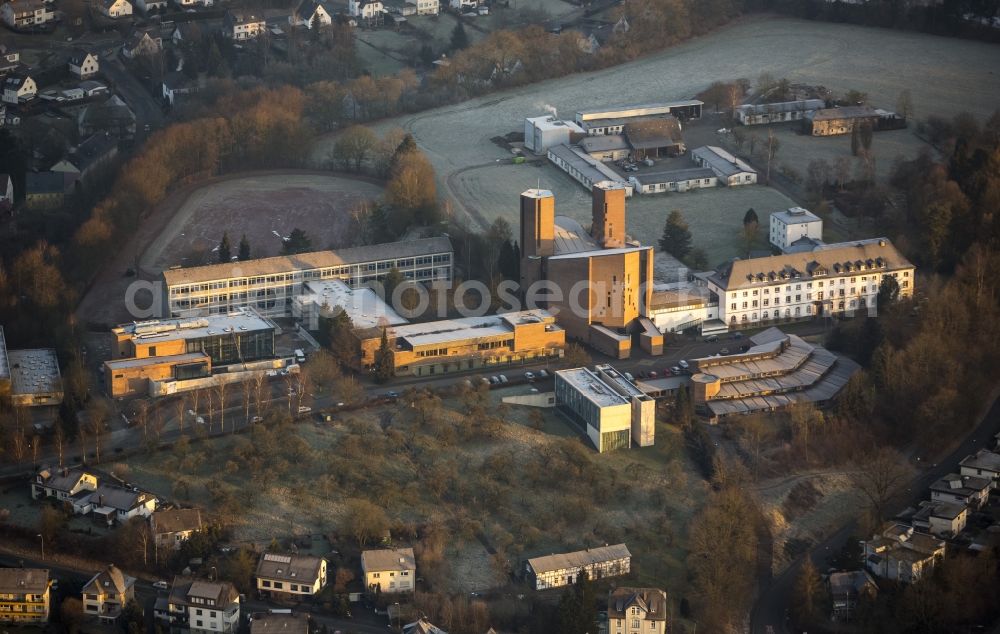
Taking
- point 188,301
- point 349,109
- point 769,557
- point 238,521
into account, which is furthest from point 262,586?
point 349,109

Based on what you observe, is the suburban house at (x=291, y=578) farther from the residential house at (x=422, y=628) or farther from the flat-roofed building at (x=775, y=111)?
the flat-roofed building at (x=775, y=111)

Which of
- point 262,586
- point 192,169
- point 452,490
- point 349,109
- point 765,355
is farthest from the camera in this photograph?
point 349,109

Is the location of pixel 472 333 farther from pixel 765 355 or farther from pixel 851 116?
pixel 851 116

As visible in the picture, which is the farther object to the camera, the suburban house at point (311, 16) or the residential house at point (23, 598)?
the suburban house at point (311, 16)

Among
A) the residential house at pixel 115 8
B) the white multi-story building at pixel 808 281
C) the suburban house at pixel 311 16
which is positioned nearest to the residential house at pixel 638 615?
the white multi-story building at pixel 808 281

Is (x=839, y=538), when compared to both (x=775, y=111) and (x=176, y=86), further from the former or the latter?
(x=176, y=86)

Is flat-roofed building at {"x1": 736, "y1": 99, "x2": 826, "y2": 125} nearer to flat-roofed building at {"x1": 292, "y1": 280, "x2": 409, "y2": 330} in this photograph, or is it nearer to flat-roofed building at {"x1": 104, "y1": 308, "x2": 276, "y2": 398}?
flat-roofed building at {"x1": 292, "y1": 280, "x2": 409, "y2": 330}
